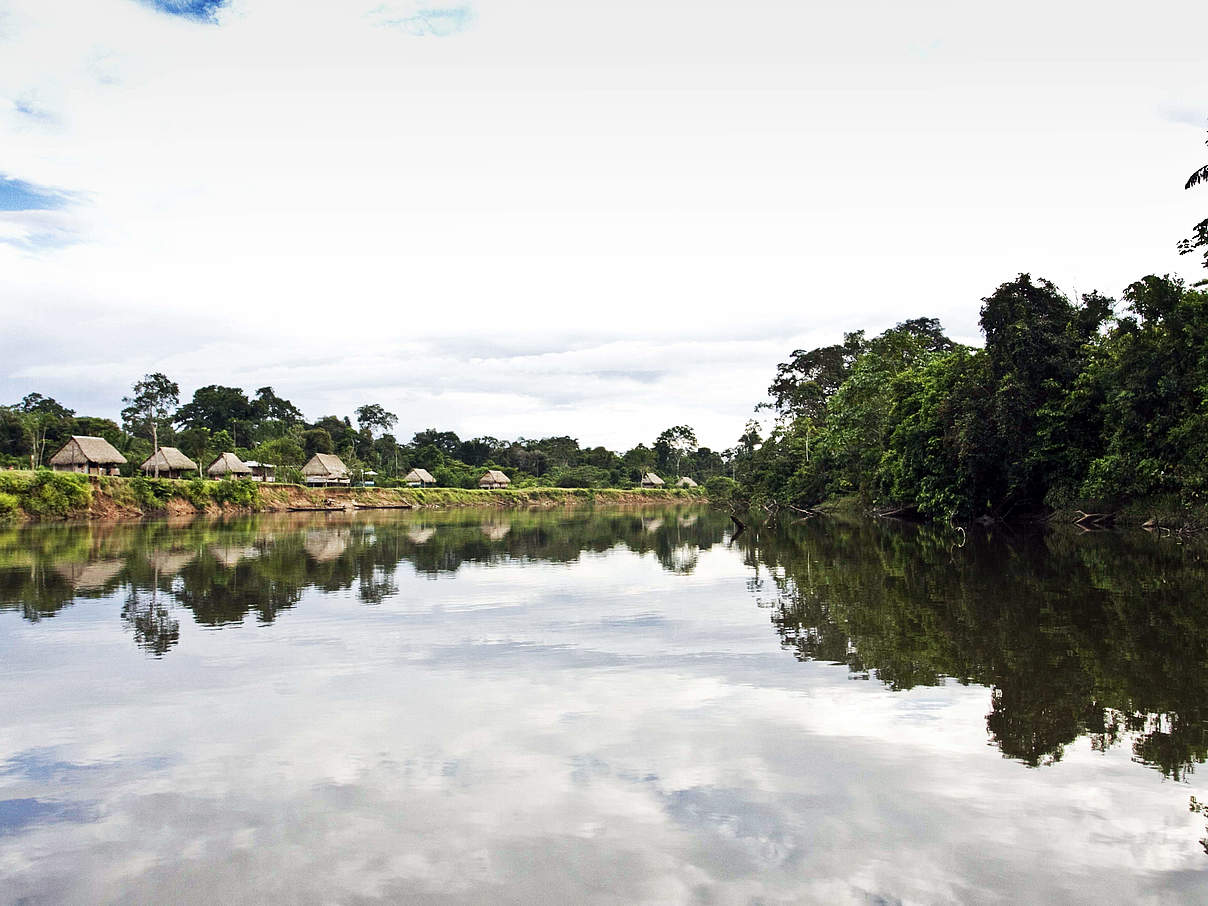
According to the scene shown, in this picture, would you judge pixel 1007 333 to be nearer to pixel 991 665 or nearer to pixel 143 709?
pixel 991 665

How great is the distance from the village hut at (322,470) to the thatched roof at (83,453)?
21408mm

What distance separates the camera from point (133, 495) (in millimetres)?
51594

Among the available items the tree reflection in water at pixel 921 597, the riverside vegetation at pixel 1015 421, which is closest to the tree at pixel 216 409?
the riverside vegetation at pixel 1015 421

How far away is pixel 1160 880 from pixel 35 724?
728 centimetres

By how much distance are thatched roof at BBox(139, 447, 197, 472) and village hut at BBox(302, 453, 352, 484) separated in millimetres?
13433

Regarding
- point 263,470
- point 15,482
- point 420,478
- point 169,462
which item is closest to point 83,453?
point 169,462

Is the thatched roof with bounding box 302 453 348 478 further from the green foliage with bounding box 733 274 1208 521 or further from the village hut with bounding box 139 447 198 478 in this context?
the green foliage with bounding box 733 274 1208 521

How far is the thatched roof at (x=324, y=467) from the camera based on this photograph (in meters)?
78.3

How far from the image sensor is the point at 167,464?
62469mm

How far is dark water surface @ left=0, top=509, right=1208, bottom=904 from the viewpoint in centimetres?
388

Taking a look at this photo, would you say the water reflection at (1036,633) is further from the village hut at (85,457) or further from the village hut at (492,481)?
the village hut at (492,481)

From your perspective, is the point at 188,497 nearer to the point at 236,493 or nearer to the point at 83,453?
the point at 236,493

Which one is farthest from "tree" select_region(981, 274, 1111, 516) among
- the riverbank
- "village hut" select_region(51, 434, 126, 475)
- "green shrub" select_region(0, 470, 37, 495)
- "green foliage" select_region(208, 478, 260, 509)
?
"village hut" select_region(51, 434, 126, 475)

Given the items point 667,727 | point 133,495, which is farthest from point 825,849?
point 133,495
